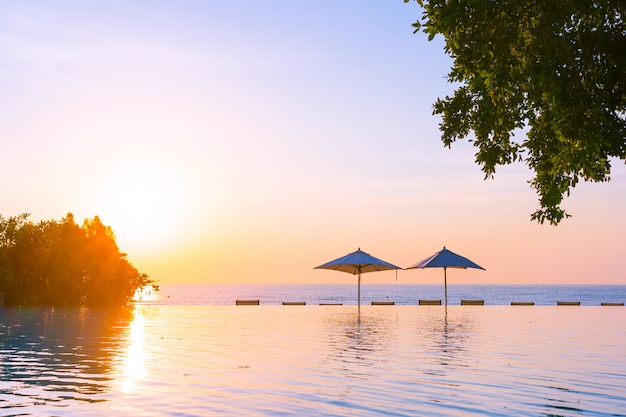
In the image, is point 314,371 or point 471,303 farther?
point 471,303

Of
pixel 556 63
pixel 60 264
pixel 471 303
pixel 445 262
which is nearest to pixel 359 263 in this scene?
pixel 445 262

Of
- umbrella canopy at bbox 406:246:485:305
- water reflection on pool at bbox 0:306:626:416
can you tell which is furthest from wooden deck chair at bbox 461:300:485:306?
water reflection on pool at bbox 0:306:626:416

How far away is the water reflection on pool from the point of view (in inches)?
438

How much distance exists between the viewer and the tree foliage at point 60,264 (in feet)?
170

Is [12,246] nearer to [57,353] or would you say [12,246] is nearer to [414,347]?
[57,353]

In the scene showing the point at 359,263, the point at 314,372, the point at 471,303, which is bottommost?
the point at 314,372

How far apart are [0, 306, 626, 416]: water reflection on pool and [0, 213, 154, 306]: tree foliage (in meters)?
26.0

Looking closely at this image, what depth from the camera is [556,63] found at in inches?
416

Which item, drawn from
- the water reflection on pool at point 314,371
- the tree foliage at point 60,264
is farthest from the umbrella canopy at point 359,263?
the tree foliage at point 60,264

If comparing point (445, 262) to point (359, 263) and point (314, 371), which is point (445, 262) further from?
point (314, 371)

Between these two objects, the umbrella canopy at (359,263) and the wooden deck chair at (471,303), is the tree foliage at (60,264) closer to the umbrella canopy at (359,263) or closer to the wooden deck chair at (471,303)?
the umbrella canopy at (359,263)

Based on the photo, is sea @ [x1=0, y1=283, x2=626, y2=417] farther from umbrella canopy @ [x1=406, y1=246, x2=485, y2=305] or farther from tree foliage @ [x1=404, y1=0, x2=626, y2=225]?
umbrella canopy @ [x1=406, y1=246, x2=485, y2=305]

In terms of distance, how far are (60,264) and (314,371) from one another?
41.4m

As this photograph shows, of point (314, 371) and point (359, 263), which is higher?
point (359, 263)
